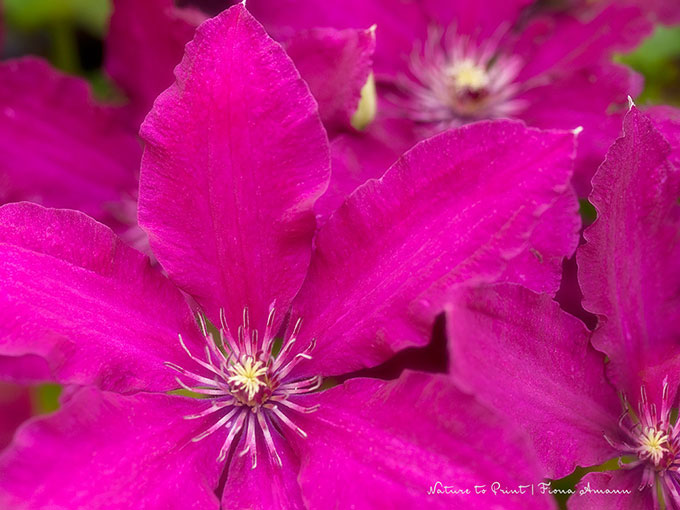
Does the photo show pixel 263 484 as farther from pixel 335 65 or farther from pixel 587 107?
pixel 587 107

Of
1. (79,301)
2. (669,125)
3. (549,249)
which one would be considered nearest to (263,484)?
(79,301)

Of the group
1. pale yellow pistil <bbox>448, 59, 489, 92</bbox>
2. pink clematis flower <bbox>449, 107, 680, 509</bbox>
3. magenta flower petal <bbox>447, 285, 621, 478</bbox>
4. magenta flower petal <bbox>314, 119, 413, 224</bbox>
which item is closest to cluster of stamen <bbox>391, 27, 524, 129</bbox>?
pale yellow pistil <bbox>448, 59, 489, 92</bbox>

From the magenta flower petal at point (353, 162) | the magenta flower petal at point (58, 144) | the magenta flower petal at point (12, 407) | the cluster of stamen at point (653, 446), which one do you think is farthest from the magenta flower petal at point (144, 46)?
the cluster of stamen at point (653, 446)

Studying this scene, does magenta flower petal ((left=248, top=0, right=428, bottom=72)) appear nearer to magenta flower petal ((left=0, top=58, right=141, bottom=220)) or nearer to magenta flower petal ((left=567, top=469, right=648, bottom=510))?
magenta flower petal ((left=0, top=58, right=141, bottom=220))

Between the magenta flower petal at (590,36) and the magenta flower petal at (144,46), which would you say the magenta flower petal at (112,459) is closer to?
the magenta flower petal at (144,46)

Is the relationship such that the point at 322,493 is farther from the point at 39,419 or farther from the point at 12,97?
the point at 12,97

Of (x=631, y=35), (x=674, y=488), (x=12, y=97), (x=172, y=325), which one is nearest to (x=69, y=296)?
(x=172, y=325)
